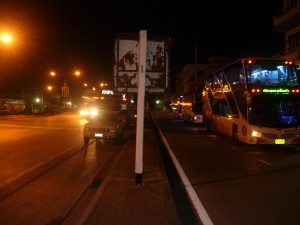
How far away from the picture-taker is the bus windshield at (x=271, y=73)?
15523 millimetres

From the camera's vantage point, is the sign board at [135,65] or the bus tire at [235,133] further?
the bus tire at [235,133]

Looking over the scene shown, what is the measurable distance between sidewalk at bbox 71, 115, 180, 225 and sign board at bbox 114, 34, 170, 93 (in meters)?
2.32

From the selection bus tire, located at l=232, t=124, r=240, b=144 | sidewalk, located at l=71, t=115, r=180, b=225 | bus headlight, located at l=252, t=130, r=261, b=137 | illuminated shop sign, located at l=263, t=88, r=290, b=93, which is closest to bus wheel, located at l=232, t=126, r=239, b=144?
bus tire, located at l=232, t=124, r=240, b=144

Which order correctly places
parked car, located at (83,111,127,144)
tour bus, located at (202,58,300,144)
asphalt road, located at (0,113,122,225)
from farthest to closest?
1. parked car, located at (83,111,127,144)
2. tour bus, located at (202,58,300,144)
3. asphalt road, located at (0,113,122,225)

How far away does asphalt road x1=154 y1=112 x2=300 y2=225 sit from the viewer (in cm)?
581

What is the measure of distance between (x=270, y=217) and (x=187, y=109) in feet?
107

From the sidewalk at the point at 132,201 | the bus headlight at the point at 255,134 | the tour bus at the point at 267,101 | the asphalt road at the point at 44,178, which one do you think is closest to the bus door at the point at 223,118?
the tour bus at the point at 267,101

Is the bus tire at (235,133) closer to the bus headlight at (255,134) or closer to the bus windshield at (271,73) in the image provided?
the bus headlight at (255,134)

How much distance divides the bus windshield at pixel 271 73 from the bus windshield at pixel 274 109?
0.75 meters

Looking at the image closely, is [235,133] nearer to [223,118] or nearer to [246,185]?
[223,118]

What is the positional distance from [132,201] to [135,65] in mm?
3427

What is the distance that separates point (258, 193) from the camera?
731 cm

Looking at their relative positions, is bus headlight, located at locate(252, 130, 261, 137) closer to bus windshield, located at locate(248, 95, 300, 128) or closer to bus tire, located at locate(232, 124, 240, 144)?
bus windshield, located at locate(248, 95, 300, 128)

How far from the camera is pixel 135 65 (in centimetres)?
816
